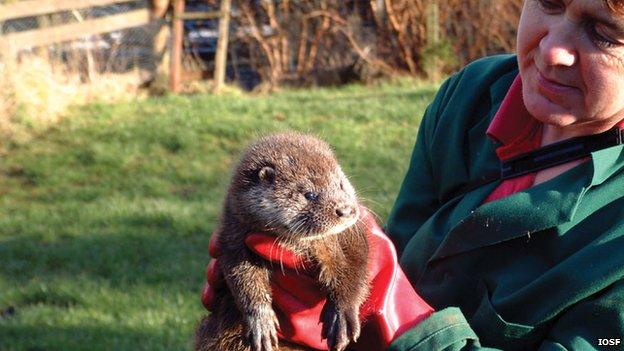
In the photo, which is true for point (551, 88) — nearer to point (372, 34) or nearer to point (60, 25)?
point (60, 25)

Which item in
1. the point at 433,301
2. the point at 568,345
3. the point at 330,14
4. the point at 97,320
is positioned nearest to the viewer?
the point at 568,345

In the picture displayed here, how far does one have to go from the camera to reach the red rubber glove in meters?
2.76

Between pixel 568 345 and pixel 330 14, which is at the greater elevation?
pixel 568 345

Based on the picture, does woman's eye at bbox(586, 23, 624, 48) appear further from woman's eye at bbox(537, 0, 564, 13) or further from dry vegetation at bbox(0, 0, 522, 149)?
dry vegetation at bbox(0, 0, 522, 149)

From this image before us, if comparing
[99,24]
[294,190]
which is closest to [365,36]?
[99,24]

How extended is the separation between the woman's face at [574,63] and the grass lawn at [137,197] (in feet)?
4.65

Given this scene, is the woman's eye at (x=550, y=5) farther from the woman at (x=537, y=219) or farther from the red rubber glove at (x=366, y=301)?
the red rubber glove at (x=366, y=301)

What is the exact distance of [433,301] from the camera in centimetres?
290

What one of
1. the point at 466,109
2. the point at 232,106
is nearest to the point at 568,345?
the point at 466,109

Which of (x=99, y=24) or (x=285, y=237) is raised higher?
(x=285, y=237)

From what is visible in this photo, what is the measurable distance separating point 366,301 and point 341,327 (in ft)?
0.44

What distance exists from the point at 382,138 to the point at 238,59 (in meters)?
5.47

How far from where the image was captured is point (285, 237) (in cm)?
298

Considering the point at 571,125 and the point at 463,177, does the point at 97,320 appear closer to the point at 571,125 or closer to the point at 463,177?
the point at 463,177
